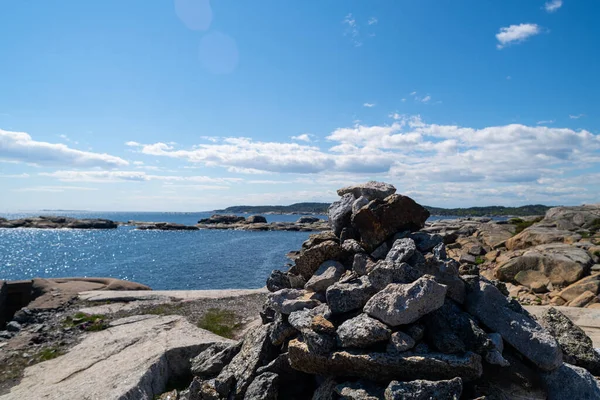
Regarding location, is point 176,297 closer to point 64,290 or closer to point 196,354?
point 64,290

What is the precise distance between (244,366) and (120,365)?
3.93 metres

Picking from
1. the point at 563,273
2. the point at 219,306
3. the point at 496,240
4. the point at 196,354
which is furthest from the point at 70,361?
the point at 496,240

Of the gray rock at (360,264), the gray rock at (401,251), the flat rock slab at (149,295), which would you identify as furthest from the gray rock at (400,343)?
the flat rock slab at (149,295)

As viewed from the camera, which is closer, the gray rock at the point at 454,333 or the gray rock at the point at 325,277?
the gray rock at the point at 454,333

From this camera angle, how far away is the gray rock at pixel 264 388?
7.09 m

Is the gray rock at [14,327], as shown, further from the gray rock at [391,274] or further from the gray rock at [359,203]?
the gray rock at [391,274]

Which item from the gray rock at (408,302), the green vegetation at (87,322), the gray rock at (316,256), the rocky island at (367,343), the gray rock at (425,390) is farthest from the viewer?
the green vegetation at (87,322)

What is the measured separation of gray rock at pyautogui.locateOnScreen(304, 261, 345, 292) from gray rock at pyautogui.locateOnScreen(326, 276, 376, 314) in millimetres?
1122

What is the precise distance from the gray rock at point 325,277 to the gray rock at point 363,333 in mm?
1850

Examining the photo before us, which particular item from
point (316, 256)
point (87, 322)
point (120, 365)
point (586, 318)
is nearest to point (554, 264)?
point (586, 318)

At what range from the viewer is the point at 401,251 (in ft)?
26.7

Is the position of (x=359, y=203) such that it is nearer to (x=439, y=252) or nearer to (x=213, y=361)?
(x=439, y=252)

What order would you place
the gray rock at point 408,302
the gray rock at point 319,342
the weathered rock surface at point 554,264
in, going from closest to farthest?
1. the gray rock at point 408,302
2. the gray rock at point 319,342
3. the weathered rock surface at point 554,264

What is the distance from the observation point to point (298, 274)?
10.0 meters
